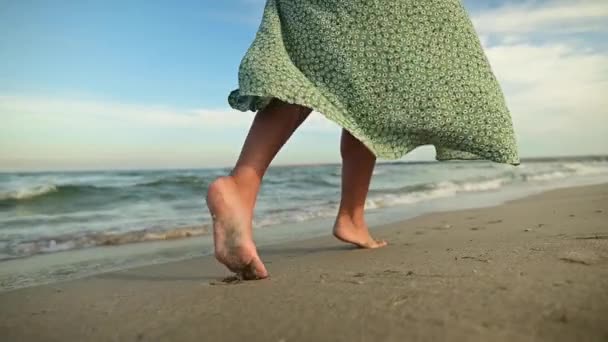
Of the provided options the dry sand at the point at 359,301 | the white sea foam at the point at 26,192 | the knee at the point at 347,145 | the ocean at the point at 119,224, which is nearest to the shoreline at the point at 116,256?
the ocean at the point at 119,224

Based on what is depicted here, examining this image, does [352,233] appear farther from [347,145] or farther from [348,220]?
[347,145]

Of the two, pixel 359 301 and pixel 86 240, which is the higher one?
pixel 359 301

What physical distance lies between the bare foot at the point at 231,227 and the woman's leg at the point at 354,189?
2.09 feet

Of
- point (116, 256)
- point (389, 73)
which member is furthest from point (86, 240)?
point (389, 73)

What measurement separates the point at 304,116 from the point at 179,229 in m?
2.42

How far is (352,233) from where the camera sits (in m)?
2.38

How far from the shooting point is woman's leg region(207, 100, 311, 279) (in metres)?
1.61

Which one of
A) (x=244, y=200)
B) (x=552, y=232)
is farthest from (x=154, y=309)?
(x=552, y=232)

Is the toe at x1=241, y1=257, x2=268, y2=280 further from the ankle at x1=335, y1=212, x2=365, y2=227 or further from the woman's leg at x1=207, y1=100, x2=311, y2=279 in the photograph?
the ankle at x1=335, y1=212, x2=365, y2=227

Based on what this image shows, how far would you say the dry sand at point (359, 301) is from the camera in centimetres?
95

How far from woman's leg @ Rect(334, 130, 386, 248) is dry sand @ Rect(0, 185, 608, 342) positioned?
223 millimetres

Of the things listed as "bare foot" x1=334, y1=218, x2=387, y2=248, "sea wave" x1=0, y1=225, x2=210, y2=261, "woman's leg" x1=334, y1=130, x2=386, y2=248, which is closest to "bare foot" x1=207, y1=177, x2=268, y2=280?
"woman's leg" x1=334, y1=130, x2=386, y2=248

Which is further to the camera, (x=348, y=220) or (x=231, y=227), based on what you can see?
(x=348, y=220)

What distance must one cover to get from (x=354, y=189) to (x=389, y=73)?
0.74 meters
